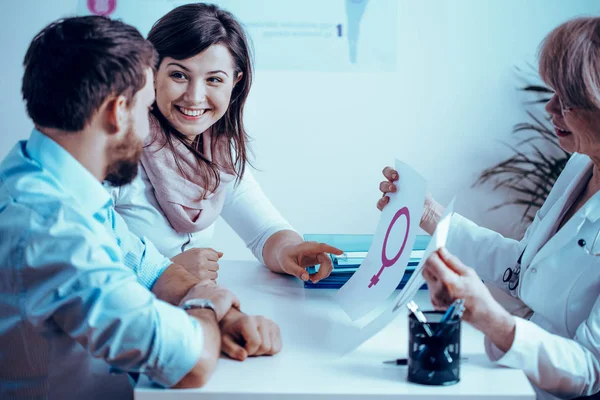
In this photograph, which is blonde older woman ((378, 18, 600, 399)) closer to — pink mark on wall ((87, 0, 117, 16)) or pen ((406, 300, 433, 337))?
pen ((406, 300, 433, 337))

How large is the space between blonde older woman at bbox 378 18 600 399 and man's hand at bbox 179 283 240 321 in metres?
0.34

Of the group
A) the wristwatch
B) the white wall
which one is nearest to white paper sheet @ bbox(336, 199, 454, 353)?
the wristwatch

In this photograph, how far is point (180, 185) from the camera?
1764 mm

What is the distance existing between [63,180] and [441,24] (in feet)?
8.27

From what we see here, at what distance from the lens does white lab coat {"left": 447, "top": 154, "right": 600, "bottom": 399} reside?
1.06 m

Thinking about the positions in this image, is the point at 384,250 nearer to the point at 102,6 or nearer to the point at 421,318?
the point at 421,318

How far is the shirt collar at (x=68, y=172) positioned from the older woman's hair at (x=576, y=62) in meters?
0.82

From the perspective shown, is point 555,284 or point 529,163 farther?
point 529,163

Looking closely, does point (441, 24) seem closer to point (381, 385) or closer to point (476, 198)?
point (476, 198)

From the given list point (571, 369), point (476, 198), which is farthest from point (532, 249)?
point (476, 198)

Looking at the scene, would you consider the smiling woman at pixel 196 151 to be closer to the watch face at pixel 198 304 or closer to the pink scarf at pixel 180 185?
the pink scarf at pixel 180 185

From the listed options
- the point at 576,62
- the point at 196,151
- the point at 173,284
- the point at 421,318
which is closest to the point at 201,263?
the point at 173,284

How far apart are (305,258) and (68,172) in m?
0.71

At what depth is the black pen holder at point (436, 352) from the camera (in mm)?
936
